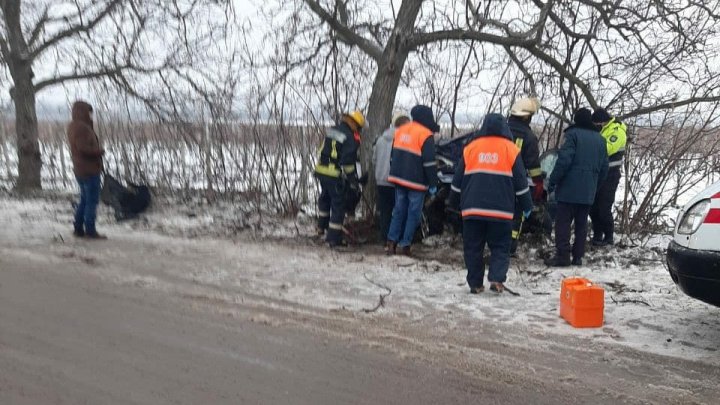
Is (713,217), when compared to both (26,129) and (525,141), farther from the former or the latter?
(26,129)

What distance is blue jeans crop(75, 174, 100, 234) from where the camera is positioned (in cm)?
827

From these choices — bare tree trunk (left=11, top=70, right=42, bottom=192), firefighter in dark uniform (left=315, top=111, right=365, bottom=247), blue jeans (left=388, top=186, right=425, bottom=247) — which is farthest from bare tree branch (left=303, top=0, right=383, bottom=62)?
bare tree trunk (left=11, top=70, right=42, bottom=192)

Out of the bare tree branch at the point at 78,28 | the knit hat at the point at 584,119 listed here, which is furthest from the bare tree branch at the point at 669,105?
the bare tree branch at the point at 78,28

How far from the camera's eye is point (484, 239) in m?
6.29

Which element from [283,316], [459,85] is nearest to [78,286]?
[283,316]

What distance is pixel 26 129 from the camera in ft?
44.8

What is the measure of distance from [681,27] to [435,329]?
20.9 feet

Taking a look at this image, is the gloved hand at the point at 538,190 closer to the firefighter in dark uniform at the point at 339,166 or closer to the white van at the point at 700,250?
the firefighter in dark uniform at the point at 339,166

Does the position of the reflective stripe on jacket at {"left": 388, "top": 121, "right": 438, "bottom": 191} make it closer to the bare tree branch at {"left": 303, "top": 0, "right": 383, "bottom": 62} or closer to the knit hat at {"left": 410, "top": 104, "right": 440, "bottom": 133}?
the knit hat at {"left": 410, "top": 104, "right": 440, "bottom": 133}

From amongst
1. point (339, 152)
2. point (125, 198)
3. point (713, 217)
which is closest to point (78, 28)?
point (125, 198)

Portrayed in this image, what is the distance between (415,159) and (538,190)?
1.59m

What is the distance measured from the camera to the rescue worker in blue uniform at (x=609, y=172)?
8.13 m

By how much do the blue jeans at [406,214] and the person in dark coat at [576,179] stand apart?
1.60 meters

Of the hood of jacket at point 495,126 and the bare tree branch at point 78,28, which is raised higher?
the bare tree branch at point 78,28
